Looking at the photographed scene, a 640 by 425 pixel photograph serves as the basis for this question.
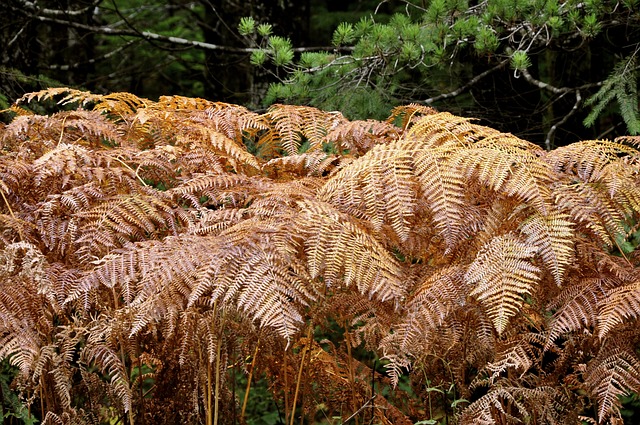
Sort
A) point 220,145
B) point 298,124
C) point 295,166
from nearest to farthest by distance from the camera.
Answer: point 220,145, point 295,166, point 298,124

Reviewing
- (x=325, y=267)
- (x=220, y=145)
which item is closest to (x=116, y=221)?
(x=220, y=145)

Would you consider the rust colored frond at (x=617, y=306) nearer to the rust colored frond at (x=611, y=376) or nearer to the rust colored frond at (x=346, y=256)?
the rust colored frond at (x=611, y=376)

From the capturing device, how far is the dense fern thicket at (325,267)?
168 centimetres

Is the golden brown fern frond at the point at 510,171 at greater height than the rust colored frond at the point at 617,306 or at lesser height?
greater

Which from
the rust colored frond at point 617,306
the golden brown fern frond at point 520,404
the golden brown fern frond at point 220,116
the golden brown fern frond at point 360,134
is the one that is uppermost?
the golden brown fern frond at point 360,134

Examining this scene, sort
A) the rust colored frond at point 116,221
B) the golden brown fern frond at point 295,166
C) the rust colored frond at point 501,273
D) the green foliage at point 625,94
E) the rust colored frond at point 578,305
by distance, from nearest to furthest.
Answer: the rust colored frond at point 501,273 < the rust colored frond at point 578,305 < the rust colored frond at point 116,221 < the golden brown fern frond at point 295,166 < the green foliage at point 625,94

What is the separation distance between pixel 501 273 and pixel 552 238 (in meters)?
0.17

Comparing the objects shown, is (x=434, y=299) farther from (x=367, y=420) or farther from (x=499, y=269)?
(x=367, y=420)

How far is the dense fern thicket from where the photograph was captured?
1.68 metres

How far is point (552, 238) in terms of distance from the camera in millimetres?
1739

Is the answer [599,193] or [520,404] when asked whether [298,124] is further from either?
[520,404]

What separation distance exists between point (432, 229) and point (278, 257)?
0.55 meters

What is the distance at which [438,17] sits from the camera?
10.7ft

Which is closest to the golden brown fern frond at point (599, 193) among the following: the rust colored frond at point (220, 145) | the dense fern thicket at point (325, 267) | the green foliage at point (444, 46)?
the dense fern thicket at point (325, 267)
